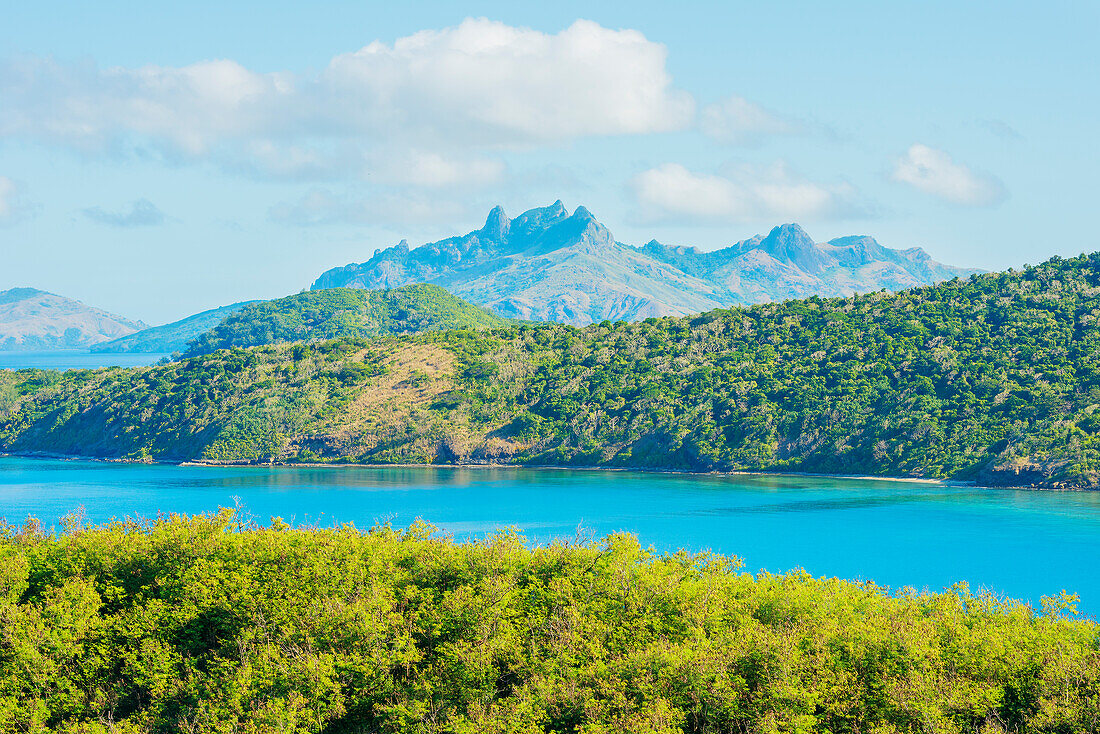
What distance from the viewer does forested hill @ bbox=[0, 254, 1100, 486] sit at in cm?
11675

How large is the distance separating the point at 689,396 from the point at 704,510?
37295mm

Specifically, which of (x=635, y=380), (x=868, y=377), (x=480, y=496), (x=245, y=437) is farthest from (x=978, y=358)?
(x=245, y=437)

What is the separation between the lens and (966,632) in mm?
33250

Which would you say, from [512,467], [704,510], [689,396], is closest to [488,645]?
[704,510]

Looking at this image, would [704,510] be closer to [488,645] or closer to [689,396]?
[689,396]

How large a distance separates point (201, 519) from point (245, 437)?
10575 cm

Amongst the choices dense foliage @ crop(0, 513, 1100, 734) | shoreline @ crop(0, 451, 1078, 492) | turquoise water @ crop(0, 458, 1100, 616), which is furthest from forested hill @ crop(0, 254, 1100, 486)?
dense foliage @ crop(0, 513, 1100, 734)

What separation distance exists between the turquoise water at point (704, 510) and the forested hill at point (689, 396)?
5.71 metres

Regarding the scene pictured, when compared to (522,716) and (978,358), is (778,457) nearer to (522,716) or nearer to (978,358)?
(978,358)

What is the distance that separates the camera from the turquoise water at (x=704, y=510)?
7669 centimetres

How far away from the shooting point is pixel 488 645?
33281mm

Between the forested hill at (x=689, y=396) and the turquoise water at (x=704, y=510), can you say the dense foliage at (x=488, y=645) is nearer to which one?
the turquoise water at (x=704, y=510)

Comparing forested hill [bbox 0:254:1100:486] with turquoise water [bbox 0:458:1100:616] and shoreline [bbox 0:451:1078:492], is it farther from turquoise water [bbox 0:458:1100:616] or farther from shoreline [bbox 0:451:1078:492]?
turquoise water [bbox 0:458:1100:616]

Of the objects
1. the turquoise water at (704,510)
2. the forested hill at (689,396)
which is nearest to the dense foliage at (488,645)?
the turquoise water at (704,510)
